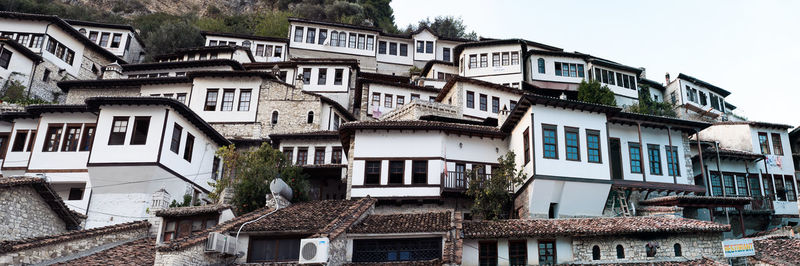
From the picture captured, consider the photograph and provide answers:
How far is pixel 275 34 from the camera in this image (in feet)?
193

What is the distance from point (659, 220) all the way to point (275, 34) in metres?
46.3

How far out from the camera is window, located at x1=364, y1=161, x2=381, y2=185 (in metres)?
23.7

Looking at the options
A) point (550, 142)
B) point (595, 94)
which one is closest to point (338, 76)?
point (595, 94)

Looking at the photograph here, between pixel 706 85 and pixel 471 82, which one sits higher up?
pixel 706 85

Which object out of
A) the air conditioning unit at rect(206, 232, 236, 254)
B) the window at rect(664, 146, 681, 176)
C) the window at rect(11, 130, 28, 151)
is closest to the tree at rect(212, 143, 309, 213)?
the air conditioning unit at rect(206, 232, 236, 254)

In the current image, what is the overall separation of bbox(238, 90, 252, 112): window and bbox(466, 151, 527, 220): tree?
16.7 meters

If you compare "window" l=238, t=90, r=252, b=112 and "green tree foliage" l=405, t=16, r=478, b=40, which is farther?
"green tree foliage" l=405, t=16, r=478, b=40

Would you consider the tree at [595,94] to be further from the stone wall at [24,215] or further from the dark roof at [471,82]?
the stone wall at [24,215]

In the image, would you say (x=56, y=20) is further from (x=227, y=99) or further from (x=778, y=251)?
(x=778, y=251)

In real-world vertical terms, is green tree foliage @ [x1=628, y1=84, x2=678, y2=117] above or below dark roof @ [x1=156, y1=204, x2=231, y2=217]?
above

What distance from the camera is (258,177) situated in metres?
23.0

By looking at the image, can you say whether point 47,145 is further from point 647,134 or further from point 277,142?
point 647,134

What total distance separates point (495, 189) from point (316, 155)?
36.0 ft

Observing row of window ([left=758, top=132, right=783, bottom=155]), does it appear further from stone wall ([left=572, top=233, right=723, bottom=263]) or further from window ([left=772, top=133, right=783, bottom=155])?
stone wall ([left=572, top=233, right=723, bottom=263])
